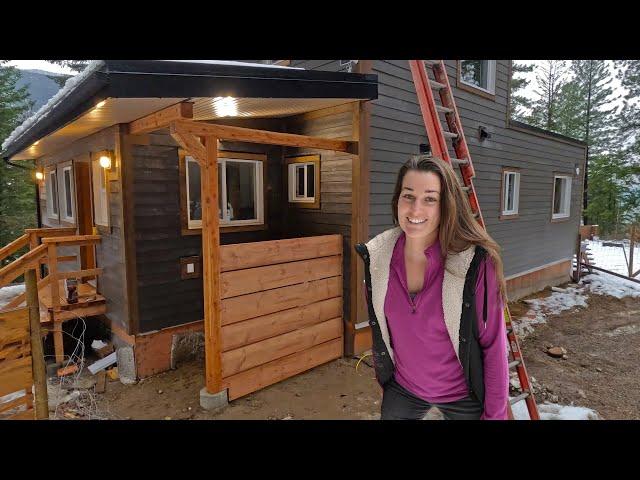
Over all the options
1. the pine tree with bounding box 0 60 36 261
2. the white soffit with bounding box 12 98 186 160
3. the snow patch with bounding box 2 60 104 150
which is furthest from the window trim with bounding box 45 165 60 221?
the pine tree with bounding box 0 60 36 261

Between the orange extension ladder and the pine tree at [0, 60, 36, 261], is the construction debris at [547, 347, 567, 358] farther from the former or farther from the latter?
the pine tree at [0, 60, 36, 261]

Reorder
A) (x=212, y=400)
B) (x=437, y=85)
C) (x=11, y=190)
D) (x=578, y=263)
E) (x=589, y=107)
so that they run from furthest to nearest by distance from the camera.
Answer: (x=589, y=107)
(x=11, y=190)
(x=578, y=263)
(x=212, y=400)
(x=437, y=85)

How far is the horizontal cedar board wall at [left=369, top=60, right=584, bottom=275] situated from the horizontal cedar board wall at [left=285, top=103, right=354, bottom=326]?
43cm

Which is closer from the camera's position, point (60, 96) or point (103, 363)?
point (60, 96)

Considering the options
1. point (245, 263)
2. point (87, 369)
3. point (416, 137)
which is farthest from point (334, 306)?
point (87, 369)

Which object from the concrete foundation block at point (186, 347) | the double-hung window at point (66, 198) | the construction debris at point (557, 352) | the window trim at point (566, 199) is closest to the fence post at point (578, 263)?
the window trim at point (566, 199)

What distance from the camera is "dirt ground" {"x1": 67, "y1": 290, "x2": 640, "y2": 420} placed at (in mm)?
4645

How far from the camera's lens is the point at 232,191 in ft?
21.4

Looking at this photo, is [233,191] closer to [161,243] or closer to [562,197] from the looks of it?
[161,243]

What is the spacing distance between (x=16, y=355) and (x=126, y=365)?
140 inches

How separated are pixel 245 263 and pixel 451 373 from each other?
3.39m

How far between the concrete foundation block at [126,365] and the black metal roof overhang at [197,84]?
3.07m

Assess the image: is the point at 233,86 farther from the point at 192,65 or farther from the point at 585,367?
the point at 585,367

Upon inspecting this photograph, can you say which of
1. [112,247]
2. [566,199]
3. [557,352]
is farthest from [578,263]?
[112,247]
